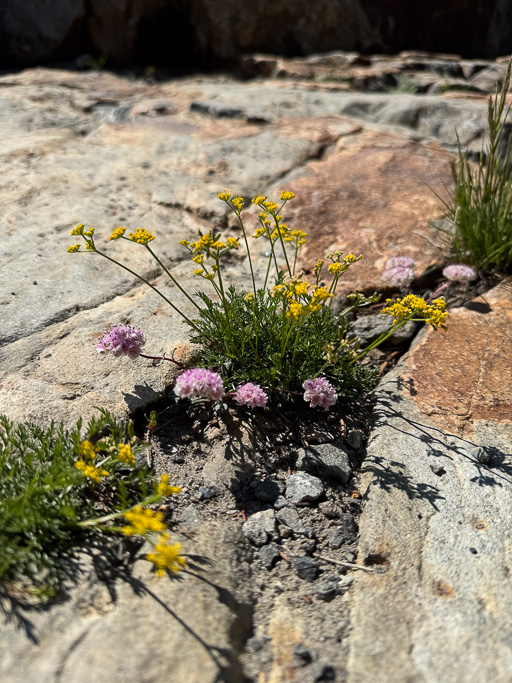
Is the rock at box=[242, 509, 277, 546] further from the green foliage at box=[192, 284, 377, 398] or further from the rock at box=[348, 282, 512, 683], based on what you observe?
the green foliage at box=[192, 284, 377, 398]

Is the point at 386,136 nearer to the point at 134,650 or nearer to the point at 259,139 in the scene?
the point at 259,139

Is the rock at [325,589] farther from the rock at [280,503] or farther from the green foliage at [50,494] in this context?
the green foliage at [50,494]

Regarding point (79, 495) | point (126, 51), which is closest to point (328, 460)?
point (79, 495)

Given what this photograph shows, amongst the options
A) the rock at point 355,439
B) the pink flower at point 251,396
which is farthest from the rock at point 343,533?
the pink flower at point 251,396

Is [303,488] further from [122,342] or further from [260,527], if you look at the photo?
[122,342]

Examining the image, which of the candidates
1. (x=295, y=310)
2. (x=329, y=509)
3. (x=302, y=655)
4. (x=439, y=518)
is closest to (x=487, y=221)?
(x=295, y=310)

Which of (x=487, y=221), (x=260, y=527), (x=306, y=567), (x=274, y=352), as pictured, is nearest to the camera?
(x=306, y=567)

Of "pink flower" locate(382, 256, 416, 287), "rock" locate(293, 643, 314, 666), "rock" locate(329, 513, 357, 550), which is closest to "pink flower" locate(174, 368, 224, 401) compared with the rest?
"rock" locate(329, 513, 357, 550)

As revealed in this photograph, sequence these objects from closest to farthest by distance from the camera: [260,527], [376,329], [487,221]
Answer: [260,527], [376,329], [487,221]
